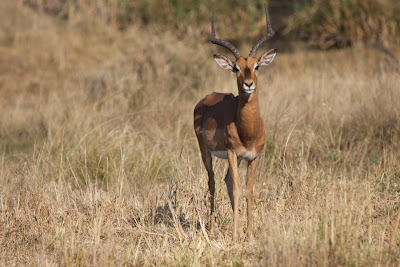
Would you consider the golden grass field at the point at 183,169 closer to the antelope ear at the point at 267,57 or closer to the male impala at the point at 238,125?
the male impala at the point at 238,125

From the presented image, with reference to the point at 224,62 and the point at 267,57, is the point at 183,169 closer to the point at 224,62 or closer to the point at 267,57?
the point at 224,62

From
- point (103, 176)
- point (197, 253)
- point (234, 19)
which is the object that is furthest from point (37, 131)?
point (234, 19)

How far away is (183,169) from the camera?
316 inches

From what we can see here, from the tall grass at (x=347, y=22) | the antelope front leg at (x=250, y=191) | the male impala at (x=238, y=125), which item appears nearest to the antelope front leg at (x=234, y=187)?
the male impala at (x=238, y=125)

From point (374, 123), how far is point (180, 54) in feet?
15.4

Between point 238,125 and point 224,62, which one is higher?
point 224,62

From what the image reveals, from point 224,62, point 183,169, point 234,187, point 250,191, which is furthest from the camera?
point 183,169

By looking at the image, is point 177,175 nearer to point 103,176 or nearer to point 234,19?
point 103,176

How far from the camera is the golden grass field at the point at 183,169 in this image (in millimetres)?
5477

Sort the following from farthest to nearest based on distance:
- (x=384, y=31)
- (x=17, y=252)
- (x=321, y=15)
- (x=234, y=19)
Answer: (x=234, y=19) → (x=321, y=15) → (x=384, y=31) → (x=17, y=252)

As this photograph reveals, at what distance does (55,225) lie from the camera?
6465 mm

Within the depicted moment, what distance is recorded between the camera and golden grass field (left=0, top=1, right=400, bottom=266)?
18.0ft

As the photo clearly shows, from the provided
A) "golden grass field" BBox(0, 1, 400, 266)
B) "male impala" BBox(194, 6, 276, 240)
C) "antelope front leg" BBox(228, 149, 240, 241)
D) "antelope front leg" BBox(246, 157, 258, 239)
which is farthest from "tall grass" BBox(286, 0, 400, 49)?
"antelope front leg" BBox(228, 149, 240, 241)

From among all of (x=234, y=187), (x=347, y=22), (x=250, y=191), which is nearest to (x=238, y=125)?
(x=234, y=187)
